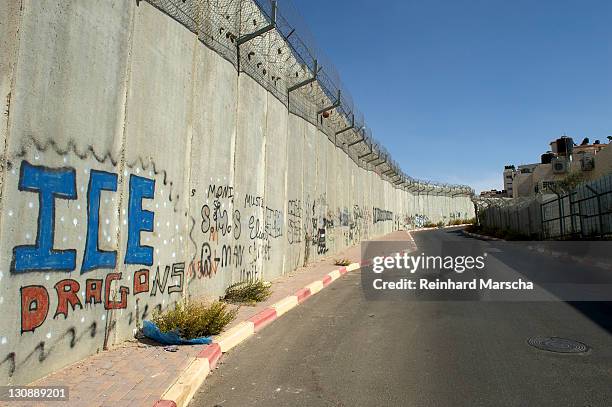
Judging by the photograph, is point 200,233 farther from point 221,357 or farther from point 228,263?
point 221,357

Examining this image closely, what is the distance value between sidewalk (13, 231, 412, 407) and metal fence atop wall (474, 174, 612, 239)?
1669 cm

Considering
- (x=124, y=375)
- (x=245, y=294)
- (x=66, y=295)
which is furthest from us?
(x=245, y=294)

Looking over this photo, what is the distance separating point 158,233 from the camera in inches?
240

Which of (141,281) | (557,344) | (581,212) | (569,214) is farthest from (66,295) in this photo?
(569,214)

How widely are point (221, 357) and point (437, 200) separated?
58.1 meters

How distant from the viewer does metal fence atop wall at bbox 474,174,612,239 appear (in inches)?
644

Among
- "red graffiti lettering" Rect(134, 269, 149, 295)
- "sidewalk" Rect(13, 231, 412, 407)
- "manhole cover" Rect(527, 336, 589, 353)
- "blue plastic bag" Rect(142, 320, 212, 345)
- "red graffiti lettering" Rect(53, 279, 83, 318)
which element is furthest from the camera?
"red graffiti lettering" Rect(134, 269, 149, 295)

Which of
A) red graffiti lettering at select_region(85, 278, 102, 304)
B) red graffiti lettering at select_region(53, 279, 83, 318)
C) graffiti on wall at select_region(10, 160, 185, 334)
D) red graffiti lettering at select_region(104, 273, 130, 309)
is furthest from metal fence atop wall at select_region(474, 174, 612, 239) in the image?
red graffiti lettering at select_region(53, 279, 83, 318)

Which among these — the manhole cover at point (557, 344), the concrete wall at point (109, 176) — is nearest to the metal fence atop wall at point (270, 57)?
the concrete wall at point (109, 176)

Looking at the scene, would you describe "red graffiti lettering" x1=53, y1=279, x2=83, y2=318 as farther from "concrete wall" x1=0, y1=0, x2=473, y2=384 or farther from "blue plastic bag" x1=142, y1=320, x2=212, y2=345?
"blue plastic bag" x1=142, y1=320, x2=212, y2=345

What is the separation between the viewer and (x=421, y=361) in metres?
4.95

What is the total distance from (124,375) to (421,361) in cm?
317

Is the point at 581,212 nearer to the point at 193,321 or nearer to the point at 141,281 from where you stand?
the point at 193,321

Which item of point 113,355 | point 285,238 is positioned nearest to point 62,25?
point 113,355
